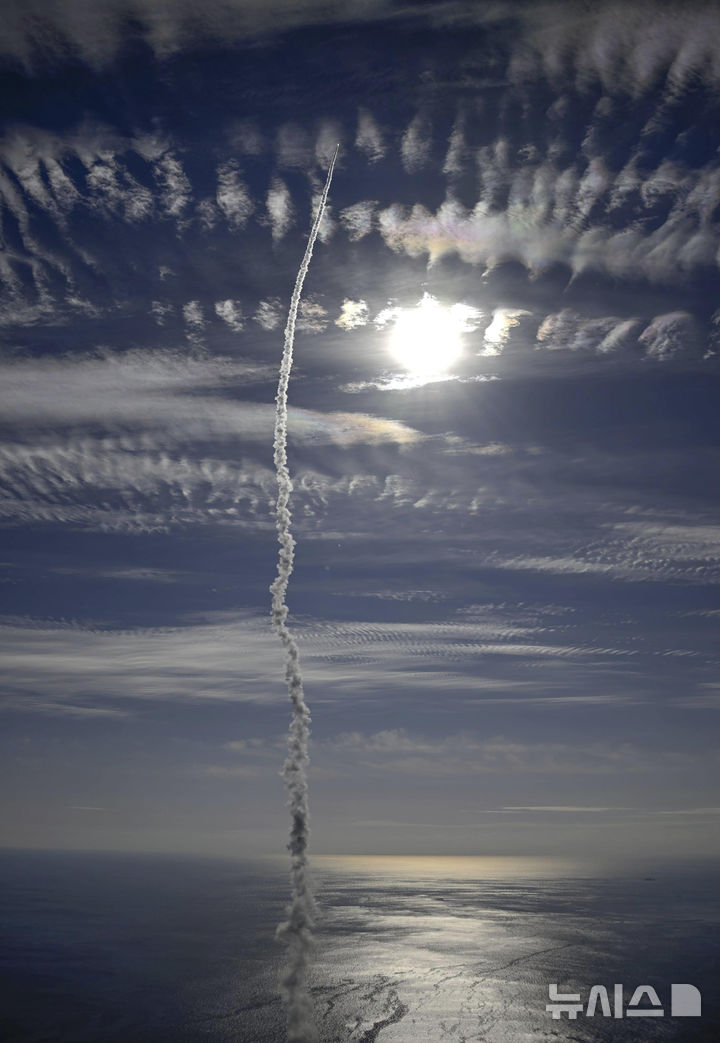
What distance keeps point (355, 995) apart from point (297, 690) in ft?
357

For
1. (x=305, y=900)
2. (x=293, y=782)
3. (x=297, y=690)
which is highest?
(x=297, y=690)

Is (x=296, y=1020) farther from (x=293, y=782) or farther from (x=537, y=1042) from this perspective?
(x=293, y=782)

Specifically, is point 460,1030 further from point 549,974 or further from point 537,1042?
point 549,974

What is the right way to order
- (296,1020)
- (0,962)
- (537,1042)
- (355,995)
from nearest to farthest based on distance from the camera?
1. (537,1042)
2. (296,1020)
3. (355,995)
4. (0,962)

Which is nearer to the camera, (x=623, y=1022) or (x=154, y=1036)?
(x=154, y=1036)

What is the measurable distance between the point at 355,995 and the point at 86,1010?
54.7 meters

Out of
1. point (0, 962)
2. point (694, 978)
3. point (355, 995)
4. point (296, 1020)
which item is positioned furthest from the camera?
point (0, 962)

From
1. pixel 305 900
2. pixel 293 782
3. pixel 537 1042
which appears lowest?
pixel 537 1042

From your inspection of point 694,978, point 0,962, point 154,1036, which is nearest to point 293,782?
point 154,1036

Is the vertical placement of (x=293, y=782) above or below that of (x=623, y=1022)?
above

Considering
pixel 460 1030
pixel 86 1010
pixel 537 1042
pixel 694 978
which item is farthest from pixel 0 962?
pixel 694 978

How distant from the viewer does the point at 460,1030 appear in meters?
127

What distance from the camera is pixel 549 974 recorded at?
180 meters

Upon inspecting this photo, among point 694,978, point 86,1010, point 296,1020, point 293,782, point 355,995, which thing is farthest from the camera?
point 694,978
